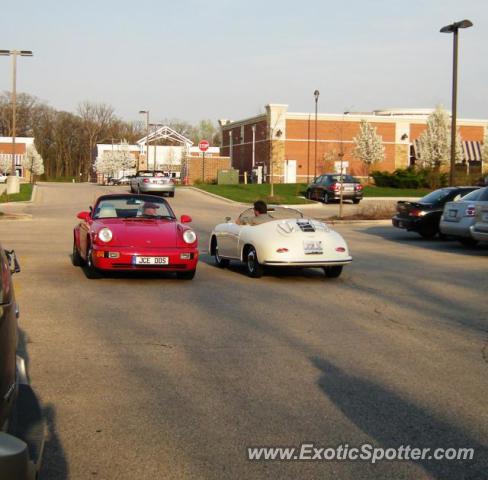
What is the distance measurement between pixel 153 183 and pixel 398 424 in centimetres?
3551

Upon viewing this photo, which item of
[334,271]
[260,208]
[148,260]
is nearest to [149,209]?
[148,260]

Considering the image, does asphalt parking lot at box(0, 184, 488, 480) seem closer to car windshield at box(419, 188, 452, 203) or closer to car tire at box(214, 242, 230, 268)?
car tire at box(214, 242, 230, 268)

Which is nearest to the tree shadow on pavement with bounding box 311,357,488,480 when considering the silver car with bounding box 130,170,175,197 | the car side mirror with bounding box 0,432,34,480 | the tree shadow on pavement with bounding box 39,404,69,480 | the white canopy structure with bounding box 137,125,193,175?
the tree shadow on pavement with bounding box 39,404,69,480

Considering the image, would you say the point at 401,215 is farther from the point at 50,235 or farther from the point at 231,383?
the point at 231,383

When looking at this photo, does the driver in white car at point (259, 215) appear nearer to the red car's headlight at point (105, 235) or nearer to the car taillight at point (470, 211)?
the red car's headlight at point (105, 235)

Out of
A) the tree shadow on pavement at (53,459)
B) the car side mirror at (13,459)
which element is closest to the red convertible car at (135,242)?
the tree shadow on pavement at (53,459)

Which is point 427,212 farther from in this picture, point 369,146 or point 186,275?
point 369,146

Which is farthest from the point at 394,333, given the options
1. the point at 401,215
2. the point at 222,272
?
the point at 401,215

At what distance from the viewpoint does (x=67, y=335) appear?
24.7 feet

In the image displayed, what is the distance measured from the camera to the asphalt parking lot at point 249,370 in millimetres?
4312

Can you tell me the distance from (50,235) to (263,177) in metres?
51.0

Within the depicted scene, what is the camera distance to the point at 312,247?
38.2 feet

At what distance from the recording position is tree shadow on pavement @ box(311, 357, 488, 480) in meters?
4.18

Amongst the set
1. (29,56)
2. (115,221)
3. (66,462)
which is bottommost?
(66,462)
